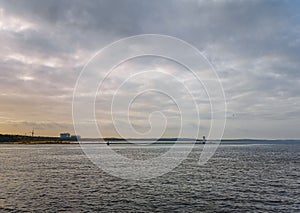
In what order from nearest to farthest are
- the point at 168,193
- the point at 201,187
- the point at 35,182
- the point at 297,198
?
the point at 297,198, the point at 168,193, the point at 201,187, the point at 35,182

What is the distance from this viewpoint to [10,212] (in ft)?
105

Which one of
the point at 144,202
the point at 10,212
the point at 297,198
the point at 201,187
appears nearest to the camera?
the point at 10,212

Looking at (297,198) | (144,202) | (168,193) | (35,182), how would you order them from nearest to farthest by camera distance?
1. (144,202)
2. (297,198)
3. (168,193)
4. (35,182)

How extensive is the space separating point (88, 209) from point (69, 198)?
6735 millimetres

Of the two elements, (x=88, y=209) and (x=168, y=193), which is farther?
(x=168, y=193)

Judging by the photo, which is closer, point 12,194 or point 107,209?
point 107,209

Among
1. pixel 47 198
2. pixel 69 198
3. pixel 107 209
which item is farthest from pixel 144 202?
pixel 47 198

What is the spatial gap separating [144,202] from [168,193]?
6.42 meters

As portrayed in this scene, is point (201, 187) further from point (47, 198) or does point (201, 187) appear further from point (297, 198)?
point (47, 198)

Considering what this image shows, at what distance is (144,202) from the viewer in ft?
121

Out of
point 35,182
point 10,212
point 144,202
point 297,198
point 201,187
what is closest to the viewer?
point 10,212

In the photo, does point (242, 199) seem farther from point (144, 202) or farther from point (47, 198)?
point (47, 198)

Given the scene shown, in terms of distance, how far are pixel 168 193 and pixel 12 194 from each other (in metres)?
20.8

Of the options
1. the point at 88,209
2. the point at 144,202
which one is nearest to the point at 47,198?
the point at 88,209
